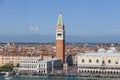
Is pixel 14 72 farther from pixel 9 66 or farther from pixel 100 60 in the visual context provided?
pixel 100 60

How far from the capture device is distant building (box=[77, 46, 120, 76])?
1655 inches

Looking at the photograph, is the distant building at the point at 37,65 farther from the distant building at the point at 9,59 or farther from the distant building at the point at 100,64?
the distant building at the point at 9,59

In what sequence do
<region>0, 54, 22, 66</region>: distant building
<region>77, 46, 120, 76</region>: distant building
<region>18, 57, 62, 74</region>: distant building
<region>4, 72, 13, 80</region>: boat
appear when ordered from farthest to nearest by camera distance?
<region>0, 54, 22, 66</region>: distant building < <region>18, 57, 62, 74</region>: distant building < <region>77, 46, 120, 76</region>: distant building < <region>4, 72, 13, 80</region>: boat

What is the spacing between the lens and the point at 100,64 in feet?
140

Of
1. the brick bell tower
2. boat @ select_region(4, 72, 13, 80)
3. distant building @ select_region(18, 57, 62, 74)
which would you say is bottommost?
boat @ select_region(4, 72, 13, 80)

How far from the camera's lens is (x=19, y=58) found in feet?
160

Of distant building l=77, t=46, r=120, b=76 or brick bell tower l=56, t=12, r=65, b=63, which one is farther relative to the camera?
brick bell tower l=56, t=12, r=65, b=63

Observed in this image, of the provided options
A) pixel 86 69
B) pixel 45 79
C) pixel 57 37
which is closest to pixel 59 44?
pixel 57 37

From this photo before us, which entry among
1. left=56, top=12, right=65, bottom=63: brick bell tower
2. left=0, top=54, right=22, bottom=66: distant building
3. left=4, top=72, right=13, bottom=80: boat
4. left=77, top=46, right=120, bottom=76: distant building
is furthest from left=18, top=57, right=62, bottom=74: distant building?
left=0, top=54, right=22, bottom=66: distant building

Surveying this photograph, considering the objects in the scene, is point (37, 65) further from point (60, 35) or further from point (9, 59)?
point (9, 59)

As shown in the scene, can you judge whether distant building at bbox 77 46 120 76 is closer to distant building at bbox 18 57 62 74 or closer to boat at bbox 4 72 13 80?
distant building at bbox 18 57 62 74

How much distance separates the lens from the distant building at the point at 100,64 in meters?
42.0

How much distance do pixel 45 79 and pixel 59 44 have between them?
8.39 meters

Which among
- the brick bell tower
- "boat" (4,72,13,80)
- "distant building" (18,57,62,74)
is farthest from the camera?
the brick bell tower
